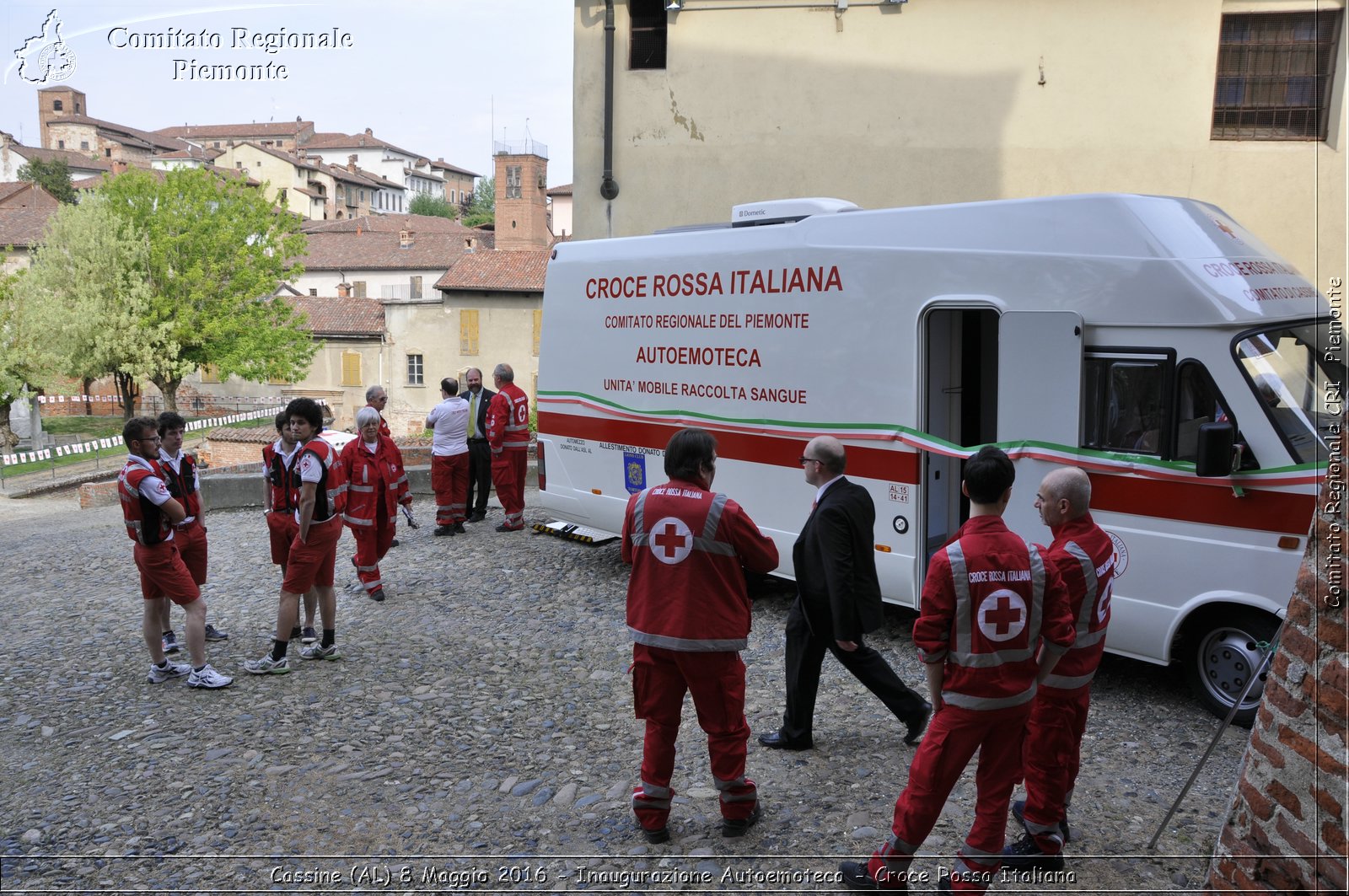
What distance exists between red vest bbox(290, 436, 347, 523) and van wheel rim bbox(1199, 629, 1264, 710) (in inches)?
228

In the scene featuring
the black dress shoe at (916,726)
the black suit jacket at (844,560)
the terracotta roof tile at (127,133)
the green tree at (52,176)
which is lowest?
the black dress shoe at (916,726)

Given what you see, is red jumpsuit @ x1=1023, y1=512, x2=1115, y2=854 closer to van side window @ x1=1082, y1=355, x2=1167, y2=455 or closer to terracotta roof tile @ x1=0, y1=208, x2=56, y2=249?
van side window @ x1=1082, y1=355, x2=1167, y2=455

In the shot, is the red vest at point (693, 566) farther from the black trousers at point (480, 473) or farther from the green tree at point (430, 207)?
the green tree at point (430, 207)

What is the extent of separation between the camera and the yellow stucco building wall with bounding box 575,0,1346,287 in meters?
13.0

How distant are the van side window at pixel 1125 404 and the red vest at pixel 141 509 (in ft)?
19.9

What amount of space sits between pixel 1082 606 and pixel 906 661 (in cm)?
320

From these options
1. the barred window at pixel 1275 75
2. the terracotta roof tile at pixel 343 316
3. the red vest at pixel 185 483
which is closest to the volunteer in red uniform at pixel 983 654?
the red vest at pixel 185 483

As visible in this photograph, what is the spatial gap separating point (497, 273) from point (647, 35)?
125 feet

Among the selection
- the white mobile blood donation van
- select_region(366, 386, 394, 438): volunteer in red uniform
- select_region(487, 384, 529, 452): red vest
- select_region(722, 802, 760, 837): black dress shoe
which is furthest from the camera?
select_region(487, 384, 529, 452): red vest

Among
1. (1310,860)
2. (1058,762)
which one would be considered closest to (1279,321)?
(1058,762)

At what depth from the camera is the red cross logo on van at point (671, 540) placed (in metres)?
4.68

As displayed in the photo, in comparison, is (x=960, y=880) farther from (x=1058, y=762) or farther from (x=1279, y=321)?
(x=1279, y=321)

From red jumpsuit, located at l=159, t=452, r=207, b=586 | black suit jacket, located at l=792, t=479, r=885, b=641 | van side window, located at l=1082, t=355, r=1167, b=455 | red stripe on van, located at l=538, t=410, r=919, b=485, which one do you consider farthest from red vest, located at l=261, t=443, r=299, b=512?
van side window, located at l=1082, t=355, r=1167, b=455

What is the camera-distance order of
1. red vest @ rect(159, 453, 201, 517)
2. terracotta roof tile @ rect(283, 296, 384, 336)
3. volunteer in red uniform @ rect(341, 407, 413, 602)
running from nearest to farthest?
red vest @ rect(159, 453, 201, 517), volunteer in red uniform @ rect(341, 407, 413, 602), terracotta roof tile @ rect(283, 296, 384, 336)
